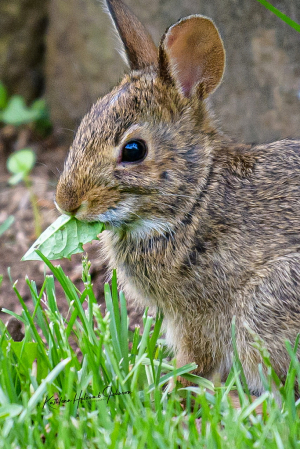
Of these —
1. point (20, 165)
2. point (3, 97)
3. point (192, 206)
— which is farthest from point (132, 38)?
point (3, 97)

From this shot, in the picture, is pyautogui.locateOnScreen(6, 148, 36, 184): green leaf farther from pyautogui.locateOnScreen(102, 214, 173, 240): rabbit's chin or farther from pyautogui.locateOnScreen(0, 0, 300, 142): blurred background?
pyautogui.locateOnScreen(102, 214, 173, 240): rabbit's chin

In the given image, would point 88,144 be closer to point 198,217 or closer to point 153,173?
point 153,173

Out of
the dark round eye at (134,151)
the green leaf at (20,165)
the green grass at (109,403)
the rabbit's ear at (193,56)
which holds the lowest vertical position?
the green grass at (109,403)

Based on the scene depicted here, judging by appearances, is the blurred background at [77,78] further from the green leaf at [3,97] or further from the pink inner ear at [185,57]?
the pink inner ear at [185,57]

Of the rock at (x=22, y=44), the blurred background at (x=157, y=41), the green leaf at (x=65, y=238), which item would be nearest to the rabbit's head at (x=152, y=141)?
the green leaf at (x=65, y=238)

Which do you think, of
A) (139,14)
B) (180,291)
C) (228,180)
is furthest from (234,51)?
(180,291)

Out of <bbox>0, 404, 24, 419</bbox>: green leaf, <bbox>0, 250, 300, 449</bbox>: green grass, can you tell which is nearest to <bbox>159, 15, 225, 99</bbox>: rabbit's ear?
<bbox>0, 250, 300, 449</bbox>: green grass

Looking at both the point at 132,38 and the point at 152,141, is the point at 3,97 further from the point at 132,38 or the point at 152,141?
the point at 152,141
